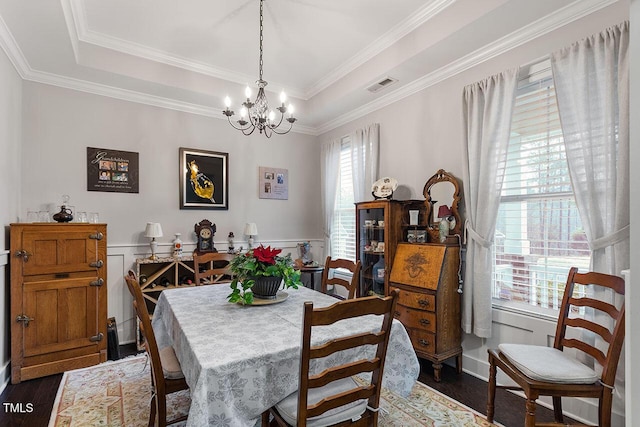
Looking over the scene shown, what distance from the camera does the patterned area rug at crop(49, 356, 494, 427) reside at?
2.15 m

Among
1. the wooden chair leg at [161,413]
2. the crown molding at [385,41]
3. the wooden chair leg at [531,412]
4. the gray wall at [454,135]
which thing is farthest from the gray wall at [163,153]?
the wooden chair leg at [161,413]

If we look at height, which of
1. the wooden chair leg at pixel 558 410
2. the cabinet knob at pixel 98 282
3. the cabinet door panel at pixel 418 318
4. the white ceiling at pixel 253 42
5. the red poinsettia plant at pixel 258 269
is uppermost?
the white ceiling at pixel 253 42

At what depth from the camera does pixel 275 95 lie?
4.20 metres

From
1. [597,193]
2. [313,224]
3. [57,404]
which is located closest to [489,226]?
[597,193]

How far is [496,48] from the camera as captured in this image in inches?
106

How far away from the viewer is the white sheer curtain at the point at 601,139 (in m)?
1.96

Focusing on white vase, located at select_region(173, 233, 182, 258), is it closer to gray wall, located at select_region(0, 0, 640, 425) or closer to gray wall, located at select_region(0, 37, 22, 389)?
gray wall, located at select_region(0, 0, 640, 425)

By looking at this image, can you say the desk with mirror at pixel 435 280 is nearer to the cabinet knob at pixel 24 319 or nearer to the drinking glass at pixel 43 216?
the cabinet knob at pixel 24 319

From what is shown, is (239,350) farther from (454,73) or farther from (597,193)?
(454,73)

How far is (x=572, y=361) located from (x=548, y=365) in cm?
21

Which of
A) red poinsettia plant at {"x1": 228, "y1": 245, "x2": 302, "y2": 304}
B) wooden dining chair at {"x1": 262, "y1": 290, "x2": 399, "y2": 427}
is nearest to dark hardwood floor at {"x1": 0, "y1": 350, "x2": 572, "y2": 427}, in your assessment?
wooden dining chair at {"x1": 262, "y1": 290, "x2": 399, "y2": 427}

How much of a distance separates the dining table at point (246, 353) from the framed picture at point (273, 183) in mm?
2532

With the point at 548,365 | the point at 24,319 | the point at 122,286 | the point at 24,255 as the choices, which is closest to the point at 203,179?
the point at 122,286

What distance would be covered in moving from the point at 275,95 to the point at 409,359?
138 inches
